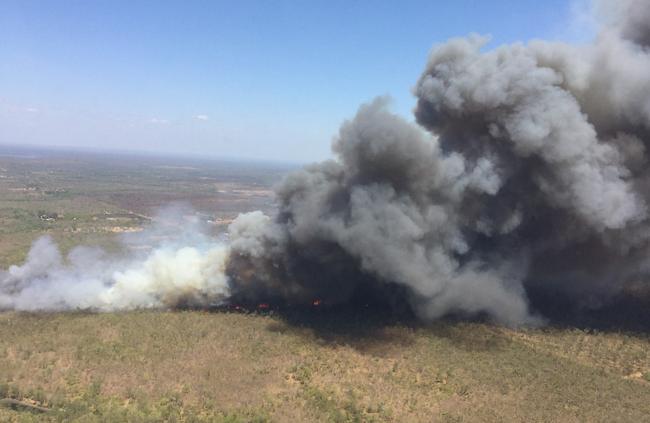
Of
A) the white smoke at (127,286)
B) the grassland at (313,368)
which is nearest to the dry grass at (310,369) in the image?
the grassland at (313,368)

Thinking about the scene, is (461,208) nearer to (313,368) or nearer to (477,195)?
(477,195)

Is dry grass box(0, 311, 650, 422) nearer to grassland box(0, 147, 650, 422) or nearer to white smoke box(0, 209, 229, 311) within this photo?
grassland box(0, 147, 650, 422)

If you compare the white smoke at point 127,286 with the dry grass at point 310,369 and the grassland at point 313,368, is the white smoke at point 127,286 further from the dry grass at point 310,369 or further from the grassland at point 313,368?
the dry grass at point 310,369

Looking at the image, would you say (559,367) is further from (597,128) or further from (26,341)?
(26,341)

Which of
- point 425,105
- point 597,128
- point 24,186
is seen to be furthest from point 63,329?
point 24,186

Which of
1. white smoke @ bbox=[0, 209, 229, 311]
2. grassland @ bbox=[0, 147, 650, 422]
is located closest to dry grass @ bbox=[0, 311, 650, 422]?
grassland @ bbox=[0, 147, 650, 422]

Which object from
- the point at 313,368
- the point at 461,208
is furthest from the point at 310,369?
the point at 461,208
